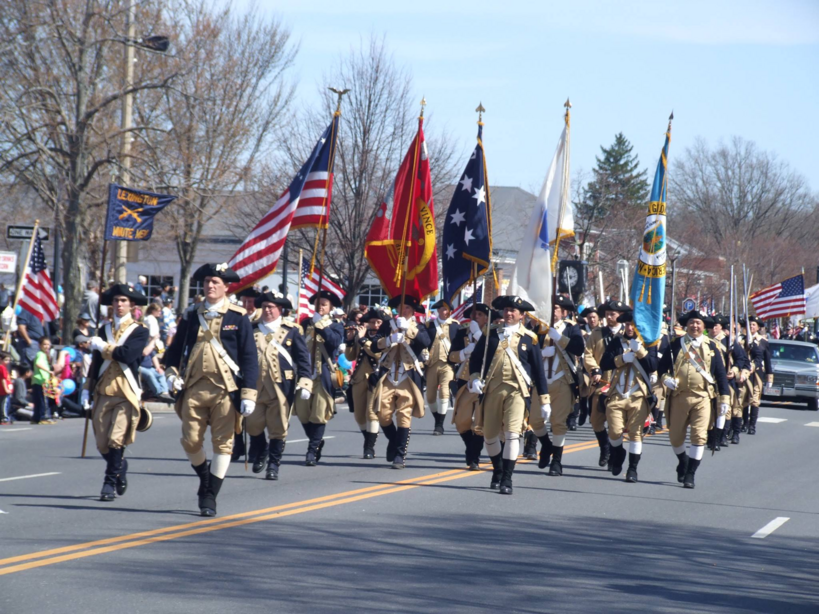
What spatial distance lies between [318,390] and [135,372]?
3049 millimetres

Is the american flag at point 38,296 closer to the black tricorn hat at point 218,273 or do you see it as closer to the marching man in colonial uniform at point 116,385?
the marching man in colonial uniform at point 116,385

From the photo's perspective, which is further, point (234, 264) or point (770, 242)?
point (770, 242)

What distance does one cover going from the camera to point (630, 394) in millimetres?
12008

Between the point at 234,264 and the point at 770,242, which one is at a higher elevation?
the point at 770,242

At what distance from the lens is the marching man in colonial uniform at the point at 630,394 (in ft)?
39.2

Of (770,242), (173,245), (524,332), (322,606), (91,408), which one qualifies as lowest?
(322,606)

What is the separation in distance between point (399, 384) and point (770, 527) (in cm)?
452

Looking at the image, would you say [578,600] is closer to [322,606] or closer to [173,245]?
[322,606]

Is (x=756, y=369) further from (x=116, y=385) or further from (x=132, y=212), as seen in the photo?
(x=116, y=385)

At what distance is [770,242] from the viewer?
6662cm

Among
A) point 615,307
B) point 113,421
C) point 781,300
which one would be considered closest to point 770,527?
point 615,307

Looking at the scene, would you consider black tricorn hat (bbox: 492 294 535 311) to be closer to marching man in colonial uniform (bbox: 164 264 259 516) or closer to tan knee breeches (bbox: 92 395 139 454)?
marching man in colonial uniform (bbox: 164 264 259 516)

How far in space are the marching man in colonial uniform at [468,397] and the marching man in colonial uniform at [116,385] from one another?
356 cm

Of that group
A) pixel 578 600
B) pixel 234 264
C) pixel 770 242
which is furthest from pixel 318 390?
pixel 770 242
